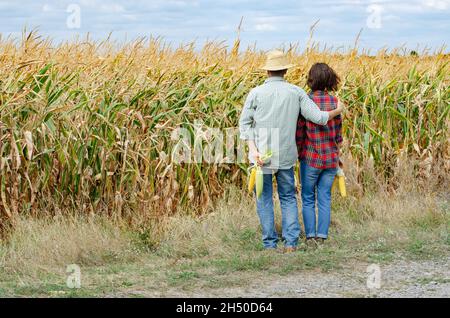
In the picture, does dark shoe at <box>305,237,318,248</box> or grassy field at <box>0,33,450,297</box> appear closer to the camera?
grassy field at <box>0,33,450,297</box>

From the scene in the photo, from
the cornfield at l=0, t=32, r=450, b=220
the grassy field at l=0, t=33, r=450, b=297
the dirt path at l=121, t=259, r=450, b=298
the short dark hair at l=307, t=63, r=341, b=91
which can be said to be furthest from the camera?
the cornfield at l=0, t=32, r=450, b=220

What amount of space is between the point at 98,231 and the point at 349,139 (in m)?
3.91

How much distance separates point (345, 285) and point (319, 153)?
1.52m

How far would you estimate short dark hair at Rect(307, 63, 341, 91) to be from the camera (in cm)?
770

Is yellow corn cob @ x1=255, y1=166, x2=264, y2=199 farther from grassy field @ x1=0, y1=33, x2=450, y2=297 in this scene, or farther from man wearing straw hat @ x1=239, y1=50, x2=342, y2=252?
grassy field @ x1=0, y1=33, x2=450, y2=297

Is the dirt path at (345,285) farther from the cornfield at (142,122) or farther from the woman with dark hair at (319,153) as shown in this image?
the cornfield at (142,122)

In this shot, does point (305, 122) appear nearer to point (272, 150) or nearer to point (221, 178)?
point (272, 150)

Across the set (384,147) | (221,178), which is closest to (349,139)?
(384,147)

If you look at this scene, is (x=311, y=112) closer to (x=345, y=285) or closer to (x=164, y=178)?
(x=345, y=285)

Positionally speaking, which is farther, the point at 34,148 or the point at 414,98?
the point at 414,98

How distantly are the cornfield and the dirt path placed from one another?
2303 millimetres

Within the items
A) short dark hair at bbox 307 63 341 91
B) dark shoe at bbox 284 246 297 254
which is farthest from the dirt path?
short dark hair at bbox 307 63 341 91

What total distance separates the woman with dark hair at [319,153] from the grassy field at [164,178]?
27 cm
